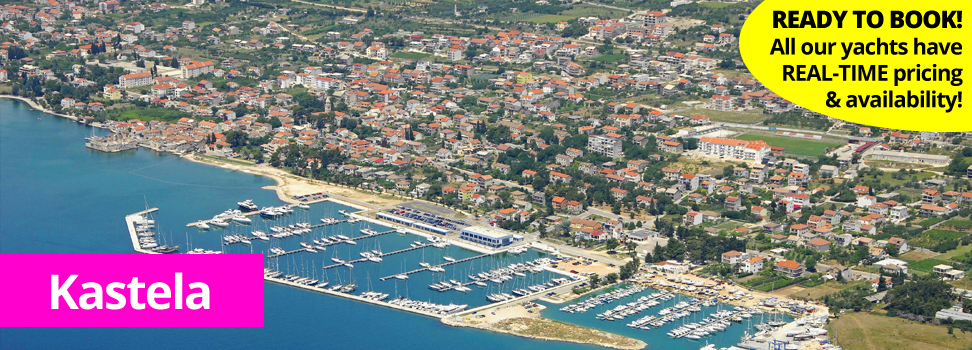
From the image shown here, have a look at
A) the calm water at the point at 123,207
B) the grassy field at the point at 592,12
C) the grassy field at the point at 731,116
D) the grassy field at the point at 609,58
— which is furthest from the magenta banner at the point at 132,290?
the grassy field at the point at 592,12

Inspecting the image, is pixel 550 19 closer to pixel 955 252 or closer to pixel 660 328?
pixel 955 252

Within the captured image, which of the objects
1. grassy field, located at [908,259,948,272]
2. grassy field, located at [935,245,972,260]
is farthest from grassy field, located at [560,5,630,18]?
grassy field, located at [908,259,948,272]

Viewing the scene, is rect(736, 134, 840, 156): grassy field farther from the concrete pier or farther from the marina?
the concrete pier

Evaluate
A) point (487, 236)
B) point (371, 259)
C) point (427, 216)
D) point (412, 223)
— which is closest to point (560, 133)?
point (427, 216)

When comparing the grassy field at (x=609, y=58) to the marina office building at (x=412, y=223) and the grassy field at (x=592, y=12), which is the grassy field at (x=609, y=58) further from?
the marina office building at (x=412, y=223)

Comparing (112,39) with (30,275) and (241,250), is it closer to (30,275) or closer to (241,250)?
(241,250)

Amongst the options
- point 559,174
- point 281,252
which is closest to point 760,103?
point 559,174

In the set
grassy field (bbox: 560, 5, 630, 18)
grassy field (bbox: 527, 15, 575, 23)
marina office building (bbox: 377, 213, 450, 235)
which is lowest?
marina office building (bbox: 377, 213, 450, 235)
